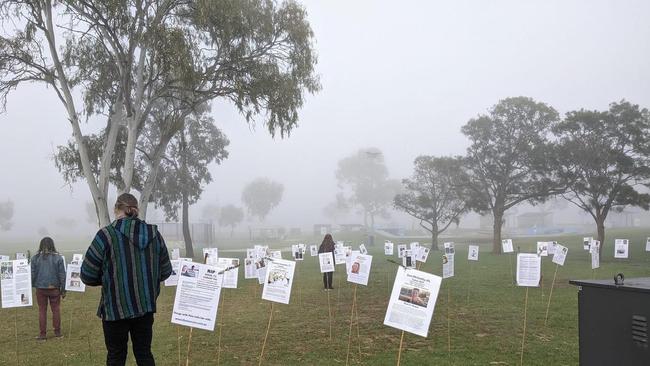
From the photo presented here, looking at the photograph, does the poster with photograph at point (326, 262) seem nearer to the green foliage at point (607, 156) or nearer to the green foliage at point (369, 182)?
the green foliage at point (607, 156)

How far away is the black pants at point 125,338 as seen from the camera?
4297mm

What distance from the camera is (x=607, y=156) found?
28.9m

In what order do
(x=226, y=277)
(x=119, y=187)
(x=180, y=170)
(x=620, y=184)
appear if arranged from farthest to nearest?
(x=180, y=170) → (x=620, y=184) → (x=119, y=187) → (x=226, y=277)

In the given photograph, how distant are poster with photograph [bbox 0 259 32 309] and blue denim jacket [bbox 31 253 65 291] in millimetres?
274

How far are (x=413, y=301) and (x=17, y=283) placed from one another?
7.13m

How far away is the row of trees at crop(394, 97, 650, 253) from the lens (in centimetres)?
2875

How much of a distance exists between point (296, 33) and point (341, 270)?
11.9 m

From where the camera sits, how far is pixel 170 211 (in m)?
33.1

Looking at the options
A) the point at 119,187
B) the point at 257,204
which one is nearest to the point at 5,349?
the point at 119,187

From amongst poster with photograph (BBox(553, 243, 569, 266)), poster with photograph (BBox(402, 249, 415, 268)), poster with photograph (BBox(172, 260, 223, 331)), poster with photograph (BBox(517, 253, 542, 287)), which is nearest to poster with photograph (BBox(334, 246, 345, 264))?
poster with photograph (BBox(402, 249, 415, 268))

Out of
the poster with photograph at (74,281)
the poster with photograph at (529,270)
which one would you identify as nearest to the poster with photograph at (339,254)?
the poster with photograph at (529,270)

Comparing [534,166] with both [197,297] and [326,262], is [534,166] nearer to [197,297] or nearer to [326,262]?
[326,262]

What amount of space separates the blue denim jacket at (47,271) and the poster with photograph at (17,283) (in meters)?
0.27

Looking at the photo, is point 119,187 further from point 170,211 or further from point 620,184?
point 620,184
